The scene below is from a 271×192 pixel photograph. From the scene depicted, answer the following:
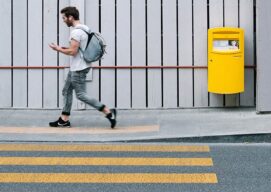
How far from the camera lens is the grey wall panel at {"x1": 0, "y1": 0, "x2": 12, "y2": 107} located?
14.4 meters

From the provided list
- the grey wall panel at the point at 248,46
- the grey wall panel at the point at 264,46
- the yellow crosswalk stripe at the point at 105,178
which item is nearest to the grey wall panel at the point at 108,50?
the grey wall panel at the point at 248,46

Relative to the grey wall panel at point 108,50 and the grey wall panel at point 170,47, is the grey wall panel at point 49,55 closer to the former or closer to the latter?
the grey wall panel at point 108,50

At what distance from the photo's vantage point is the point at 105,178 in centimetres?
925

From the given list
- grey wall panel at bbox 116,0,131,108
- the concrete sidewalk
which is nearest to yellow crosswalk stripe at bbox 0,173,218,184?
the concrete sidewalk

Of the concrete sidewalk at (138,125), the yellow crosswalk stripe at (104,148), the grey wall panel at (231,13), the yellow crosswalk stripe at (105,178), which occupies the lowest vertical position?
the yellow crosswalk stripe at (105,178)

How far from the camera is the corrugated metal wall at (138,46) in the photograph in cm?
1430

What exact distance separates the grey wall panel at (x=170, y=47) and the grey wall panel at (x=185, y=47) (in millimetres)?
88

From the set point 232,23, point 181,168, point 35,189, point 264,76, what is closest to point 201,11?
point 232,23

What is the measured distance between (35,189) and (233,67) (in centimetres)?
597

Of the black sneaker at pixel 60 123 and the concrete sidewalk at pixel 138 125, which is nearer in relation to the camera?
the concrete sidewalk at pixel 138 125

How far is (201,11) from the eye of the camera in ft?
46.9

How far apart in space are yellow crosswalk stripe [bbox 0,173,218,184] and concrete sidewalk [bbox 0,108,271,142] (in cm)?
247

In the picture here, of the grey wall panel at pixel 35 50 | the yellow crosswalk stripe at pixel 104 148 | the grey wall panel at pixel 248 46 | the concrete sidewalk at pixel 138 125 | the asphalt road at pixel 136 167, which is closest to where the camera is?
the asphalt road at pixel 136 167

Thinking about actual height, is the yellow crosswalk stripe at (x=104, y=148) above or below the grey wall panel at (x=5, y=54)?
below
